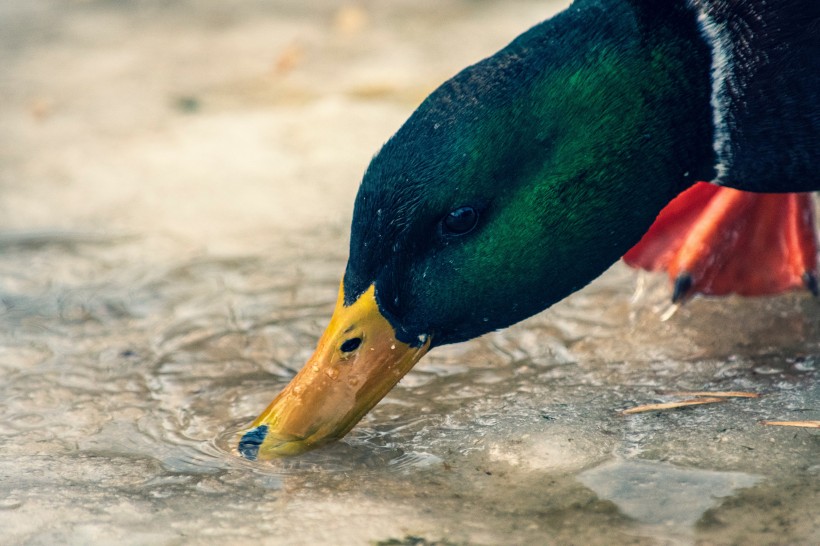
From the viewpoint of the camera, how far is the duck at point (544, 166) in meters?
2.49

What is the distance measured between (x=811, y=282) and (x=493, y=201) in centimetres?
117

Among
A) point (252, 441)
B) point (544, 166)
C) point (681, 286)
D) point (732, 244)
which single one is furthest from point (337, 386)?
point (732, 244)

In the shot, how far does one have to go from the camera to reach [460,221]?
2535 mm

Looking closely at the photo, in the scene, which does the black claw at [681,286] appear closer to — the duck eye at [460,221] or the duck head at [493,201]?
the duck head at [493,201]

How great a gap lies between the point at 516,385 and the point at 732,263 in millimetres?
819

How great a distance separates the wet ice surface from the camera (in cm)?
219

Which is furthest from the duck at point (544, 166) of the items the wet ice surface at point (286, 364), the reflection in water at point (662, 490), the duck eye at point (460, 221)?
the reflection in water at point (662, 490)

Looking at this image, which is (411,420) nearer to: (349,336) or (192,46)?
(349,336)

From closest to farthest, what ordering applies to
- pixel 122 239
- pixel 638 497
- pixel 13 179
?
pixel 638 497 → pixel 122 239 → pixel 13 179

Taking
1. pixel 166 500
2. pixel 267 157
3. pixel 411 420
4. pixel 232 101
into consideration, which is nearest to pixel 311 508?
pixel 166 500

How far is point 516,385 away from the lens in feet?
9.52

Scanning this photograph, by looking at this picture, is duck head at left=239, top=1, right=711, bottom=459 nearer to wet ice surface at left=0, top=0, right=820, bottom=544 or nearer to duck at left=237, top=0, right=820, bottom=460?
duck at left=237, top=0, right=820, bottom=460

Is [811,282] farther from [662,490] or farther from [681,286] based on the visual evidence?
[662,490]

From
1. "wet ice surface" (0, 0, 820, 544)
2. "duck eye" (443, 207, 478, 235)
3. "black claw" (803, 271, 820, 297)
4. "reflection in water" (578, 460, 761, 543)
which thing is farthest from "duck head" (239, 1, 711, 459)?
"black claw" (803, 271, 820, 297)
